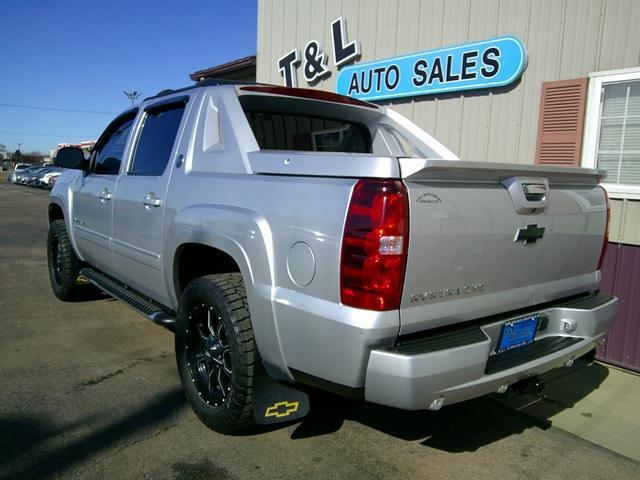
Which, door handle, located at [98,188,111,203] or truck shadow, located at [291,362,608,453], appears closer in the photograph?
truck shadow, located at [291,362,608,453]

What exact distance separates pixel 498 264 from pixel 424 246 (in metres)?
0.52

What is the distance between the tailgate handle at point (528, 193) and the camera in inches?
96.0

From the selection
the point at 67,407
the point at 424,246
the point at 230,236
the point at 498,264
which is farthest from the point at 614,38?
the point at 67,407

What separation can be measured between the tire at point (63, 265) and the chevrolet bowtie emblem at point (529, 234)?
434 centimetres

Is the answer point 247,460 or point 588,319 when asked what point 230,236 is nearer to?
point 247,460

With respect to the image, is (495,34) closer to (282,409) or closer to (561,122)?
(561,122)

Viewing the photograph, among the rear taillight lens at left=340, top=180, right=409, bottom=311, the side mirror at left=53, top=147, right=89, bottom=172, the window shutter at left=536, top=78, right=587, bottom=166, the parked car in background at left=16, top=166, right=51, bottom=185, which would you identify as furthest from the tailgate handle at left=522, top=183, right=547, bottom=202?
the parked car in background at left=16, top=166, right=51, bottom=185

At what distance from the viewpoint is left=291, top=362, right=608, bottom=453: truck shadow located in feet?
10.2

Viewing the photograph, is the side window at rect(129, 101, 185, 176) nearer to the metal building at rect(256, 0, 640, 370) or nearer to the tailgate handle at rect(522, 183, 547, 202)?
the tailgate handle at rect(522, 183, 547, 202)

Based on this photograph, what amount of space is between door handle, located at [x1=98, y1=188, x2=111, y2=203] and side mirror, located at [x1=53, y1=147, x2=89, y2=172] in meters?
0.66

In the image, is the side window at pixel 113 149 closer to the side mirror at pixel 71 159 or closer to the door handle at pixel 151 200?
the side mirror at pixel 71 159

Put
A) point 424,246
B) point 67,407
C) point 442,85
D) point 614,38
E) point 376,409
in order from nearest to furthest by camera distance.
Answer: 1. point 424,246
2. point 67,407
3. point 376,409
4. point 614,38
5. point 442,85

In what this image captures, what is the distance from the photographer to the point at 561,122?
4.75 metres

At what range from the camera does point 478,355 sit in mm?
2242
